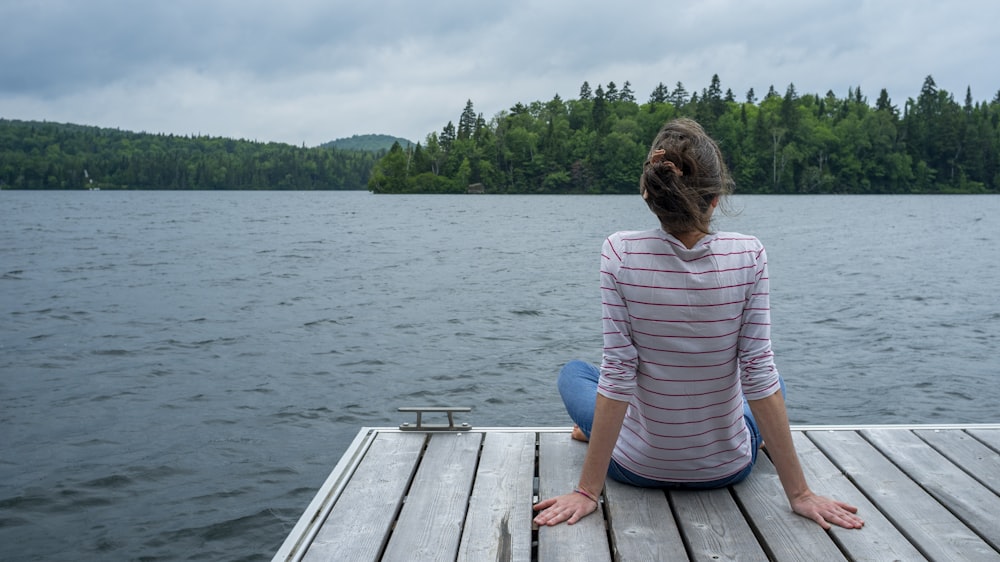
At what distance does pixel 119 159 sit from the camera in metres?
141

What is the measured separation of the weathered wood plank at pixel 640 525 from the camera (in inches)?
119

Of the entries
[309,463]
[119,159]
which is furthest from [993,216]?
[119,159]

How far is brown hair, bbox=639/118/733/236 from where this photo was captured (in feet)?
9.52

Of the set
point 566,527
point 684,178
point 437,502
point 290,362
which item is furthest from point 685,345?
point 290,362

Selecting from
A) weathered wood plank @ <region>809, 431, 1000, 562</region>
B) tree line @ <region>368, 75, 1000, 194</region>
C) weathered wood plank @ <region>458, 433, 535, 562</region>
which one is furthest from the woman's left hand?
tree line @ <region>368, 75, 1000, 194</region>

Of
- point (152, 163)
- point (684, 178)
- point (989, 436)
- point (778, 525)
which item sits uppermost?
point (152, 163)

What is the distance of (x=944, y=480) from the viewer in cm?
381

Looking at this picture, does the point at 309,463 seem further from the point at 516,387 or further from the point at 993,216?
the point at 993,216

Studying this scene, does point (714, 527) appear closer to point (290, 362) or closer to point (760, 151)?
point (290, 362)

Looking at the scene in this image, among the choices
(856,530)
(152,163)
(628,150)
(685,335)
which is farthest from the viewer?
(152,163)

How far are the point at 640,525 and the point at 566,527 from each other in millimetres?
291

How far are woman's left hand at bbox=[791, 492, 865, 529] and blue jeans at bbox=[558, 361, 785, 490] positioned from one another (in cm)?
32

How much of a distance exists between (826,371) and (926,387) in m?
1.29

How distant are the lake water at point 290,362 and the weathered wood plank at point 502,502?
265 centimetres
